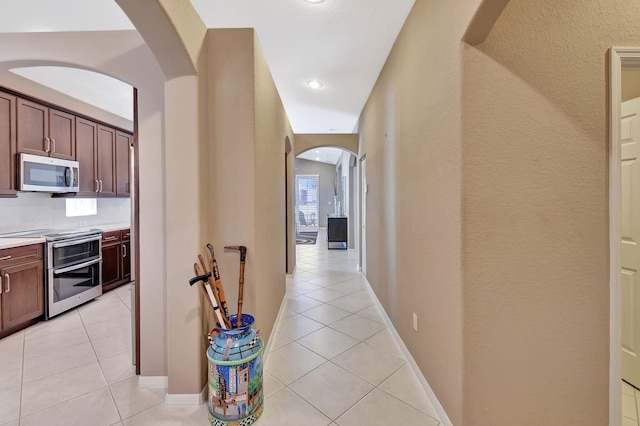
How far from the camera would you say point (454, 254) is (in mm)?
1458

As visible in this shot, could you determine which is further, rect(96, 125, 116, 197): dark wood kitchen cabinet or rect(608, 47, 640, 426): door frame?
rect(96, 125, 116, 197): dark wood kitchen cabinet

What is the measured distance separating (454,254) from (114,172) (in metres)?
5.17

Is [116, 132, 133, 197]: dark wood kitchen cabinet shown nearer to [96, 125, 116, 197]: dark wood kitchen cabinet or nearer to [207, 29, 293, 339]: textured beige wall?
[96, 125, 116, 197]: dark wood kitchen cabinet

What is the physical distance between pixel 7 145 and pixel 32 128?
367mm

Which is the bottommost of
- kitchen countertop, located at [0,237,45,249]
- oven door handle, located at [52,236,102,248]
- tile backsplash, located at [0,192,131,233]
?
oven door handle, located at [52,236,102,248]

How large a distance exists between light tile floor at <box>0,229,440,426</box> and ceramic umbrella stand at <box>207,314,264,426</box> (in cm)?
14

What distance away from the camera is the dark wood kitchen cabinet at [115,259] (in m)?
4.04

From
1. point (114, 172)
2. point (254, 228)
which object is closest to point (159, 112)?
point (254, 228)

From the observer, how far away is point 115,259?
4.23 meters

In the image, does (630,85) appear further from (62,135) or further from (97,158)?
(97,158)

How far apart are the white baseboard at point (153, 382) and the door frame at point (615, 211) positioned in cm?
272

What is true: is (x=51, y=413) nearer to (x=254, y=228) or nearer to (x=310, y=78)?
Result: (x=254, y=228)

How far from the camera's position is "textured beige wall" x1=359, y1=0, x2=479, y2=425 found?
1.45 metres

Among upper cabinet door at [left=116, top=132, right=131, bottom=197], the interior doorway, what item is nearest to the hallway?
upper cabinet door at [left=116, top=132, right=131, bottom=197]
